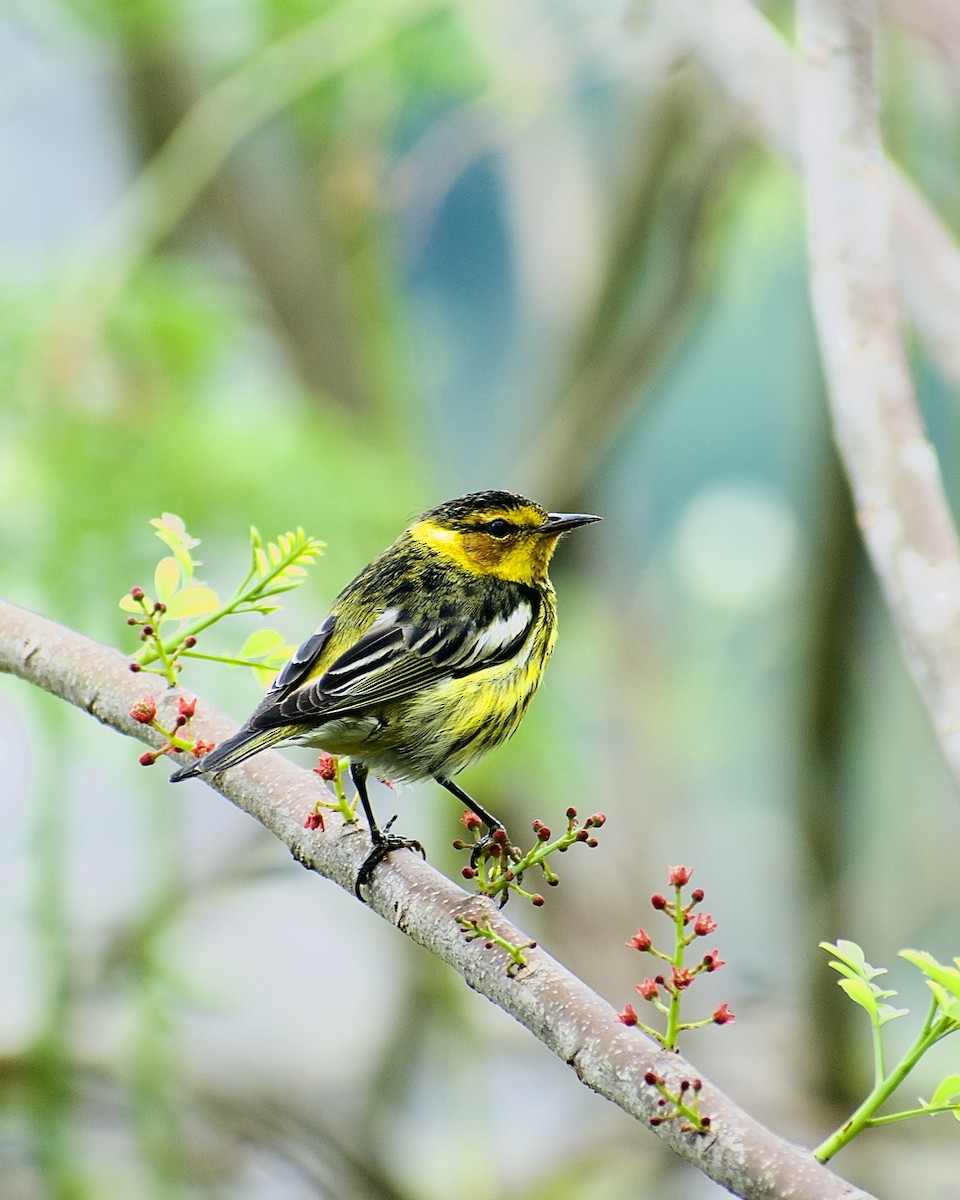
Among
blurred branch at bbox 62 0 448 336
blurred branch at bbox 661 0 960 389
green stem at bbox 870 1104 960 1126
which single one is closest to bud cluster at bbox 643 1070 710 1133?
green stem at bbox 870 1104 960 1126

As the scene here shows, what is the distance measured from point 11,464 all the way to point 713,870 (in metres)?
3.45

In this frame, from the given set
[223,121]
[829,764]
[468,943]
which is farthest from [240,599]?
[829,764]

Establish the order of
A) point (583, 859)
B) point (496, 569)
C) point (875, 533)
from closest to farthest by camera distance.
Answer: point (875, 533) < point (496, 569) < point (583, 859)

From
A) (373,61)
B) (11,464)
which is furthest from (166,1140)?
(373,61)

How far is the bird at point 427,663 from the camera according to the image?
1.67 m

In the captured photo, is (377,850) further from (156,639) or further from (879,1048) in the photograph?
(879,1048)

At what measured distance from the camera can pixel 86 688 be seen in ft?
5.05

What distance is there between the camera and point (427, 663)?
5.83 ft

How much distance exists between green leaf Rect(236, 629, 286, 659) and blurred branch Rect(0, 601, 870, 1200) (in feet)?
0.32

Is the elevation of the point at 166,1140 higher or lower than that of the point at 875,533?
lower

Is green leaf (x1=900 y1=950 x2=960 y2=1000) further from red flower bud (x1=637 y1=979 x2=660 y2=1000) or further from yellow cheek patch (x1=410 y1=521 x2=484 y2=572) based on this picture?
yellow cheek patch (x1=410 y1=521 x2=484 y2=572)

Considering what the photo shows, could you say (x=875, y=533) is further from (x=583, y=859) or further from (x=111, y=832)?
(x=583, y=859)

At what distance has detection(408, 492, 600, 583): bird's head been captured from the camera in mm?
1935

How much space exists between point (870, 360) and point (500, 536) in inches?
23.5
